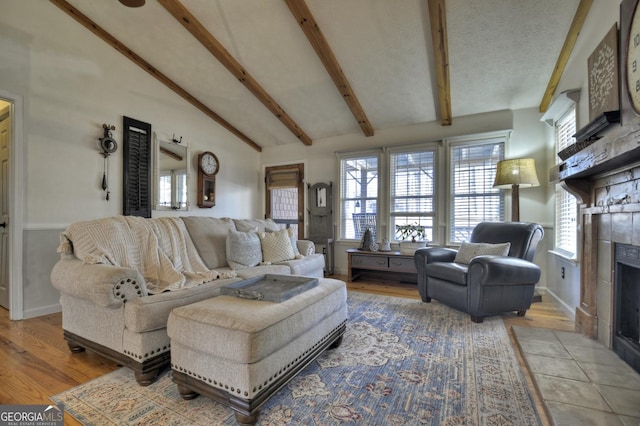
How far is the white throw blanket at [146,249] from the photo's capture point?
6.93 ft

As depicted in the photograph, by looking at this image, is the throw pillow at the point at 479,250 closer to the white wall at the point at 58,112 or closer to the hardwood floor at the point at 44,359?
the hardwood floor at the point at 44,359

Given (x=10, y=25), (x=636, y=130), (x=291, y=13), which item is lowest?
(x=636, y=130)

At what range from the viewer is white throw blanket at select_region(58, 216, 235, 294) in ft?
6.93

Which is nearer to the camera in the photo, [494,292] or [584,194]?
[584,194]

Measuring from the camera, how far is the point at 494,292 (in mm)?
2699

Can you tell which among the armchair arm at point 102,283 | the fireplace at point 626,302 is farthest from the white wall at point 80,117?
the armchair arm at point 102,283

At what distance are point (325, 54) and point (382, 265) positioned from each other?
280 cm

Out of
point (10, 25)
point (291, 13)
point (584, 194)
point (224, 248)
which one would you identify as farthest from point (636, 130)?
point (10, 25)

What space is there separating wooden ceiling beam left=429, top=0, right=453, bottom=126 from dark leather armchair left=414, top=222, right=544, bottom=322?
1.76 m

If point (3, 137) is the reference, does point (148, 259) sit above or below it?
below

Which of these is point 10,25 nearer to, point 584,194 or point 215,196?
point 215,196

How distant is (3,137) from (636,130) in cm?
529

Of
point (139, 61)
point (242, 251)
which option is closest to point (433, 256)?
point (242, 251)

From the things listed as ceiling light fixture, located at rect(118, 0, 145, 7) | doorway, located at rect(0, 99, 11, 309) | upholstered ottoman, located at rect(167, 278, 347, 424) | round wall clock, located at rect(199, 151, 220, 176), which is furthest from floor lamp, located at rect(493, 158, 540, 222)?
doorway, located at rect(0, 99, 11, 309)
